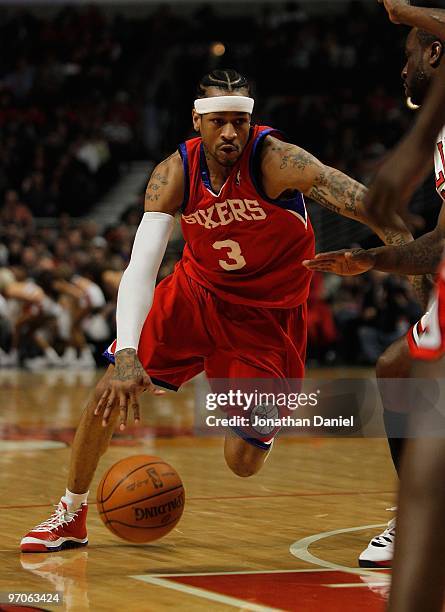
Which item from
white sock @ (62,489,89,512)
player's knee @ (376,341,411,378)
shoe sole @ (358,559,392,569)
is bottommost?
shoe sole @ (358,559,392,569)

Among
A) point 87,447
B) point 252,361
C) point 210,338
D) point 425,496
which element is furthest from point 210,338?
point 425,496

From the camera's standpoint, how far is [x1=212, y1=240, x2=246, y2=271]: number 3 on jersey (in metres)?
5.31

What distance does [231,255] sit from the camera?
5352mm

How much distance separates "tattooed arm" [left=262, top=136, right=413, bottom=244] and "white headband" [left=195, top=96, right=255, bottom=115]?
0.20 m

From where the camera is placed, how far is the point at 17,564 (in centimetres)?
470

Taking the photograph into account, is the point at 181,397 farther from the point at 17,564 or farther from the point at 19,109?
the point at 19,109

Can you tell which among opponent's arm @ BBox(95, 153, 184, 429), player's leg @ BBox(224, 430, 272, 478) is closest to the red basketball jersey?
opponent's arm @ BBox(95, 153, 184, 429)

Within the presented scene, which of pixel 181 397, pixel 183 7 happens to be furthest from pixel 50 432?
pixel 183 7

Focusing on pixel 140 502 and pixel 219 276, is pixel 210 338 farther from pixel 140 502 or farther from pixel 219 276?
pixel 140 502

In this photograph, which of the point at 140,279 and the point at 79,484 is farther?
the point at 79,484

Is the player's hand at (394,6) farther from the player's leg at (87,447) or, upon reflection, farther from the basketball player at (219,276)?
the player's leg at (87,447)

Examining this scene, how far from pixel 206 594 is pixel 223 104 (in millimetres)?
2208

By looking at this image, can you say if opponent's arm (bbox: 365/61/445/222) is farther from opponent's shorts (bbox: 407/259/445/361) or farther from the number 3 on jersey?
the number 3 on jersey

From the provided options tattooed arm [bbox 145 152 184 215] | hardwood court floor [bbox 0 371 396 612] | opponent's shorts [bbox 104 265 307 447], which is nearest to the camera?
hardwood court floor [bbox 0 371 396 612]
